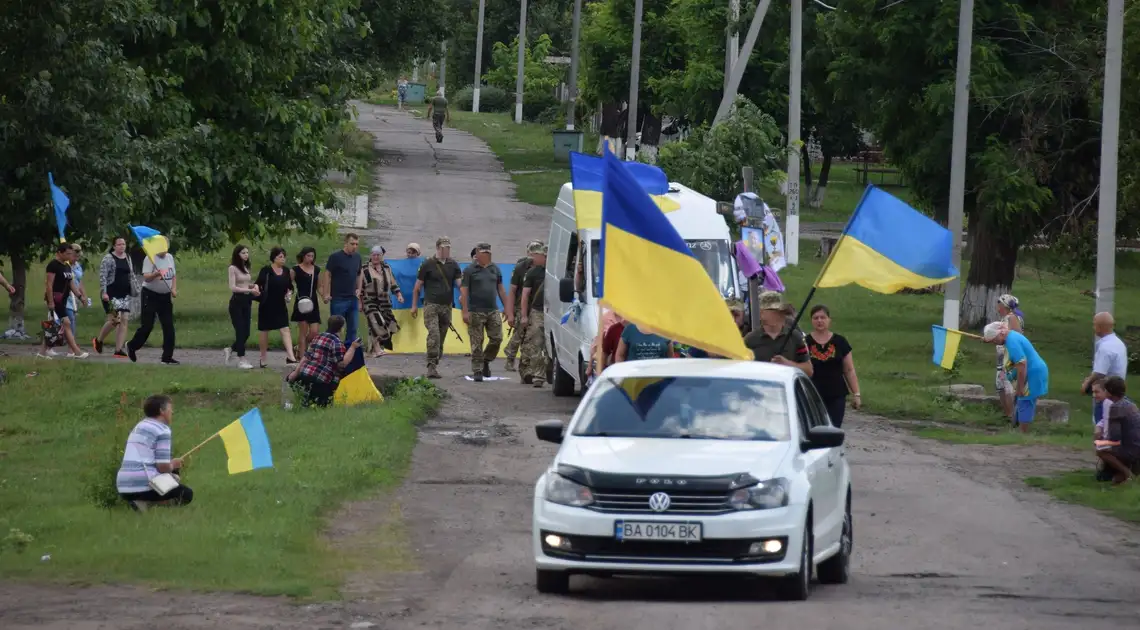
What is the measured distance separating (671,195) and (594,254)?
4.68 ft

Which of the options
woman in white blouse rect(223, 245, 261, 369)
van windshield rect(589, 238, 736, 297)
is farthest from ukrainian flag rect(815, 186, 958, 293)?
woman in white blouse rect(223, 245, 261, 369)

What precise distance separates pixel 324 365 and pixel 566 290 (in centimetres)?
301

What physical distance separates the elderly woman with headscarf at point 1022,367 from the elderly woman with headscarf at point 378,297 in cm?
873

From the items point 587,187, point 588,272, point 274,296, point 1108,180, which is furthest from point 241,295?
point 1108,180

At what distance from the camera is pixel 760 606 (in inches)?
377

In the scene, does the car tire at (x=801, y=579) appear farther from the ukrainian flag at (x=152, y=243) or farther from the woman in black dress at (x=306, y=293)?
the ukrainian flag at (x=152, y=243)

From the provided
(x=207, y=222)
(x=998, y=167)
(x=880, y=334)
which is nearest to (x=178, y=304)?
(x=207, y=222)

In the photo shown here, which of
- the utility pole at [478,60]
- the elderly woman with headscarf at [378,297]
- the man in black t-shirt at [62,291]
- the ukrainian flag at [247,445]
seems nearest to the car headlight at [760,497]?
the ukrainian flag at [247,445]

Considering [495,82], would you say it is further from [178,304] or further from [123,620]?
[123,620]

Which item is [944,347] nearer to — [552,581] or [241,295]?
[241,295]

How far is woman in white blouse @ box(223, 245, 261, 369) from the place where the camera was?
22406 millimetres

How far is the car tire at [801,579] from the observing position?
9.76m

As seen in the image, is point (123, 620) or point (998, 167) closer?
point (123, 620)

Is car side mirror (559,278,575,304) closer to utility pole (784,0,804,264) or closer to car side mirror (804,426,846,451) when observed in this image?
car side mirror (804,426,846,451)
